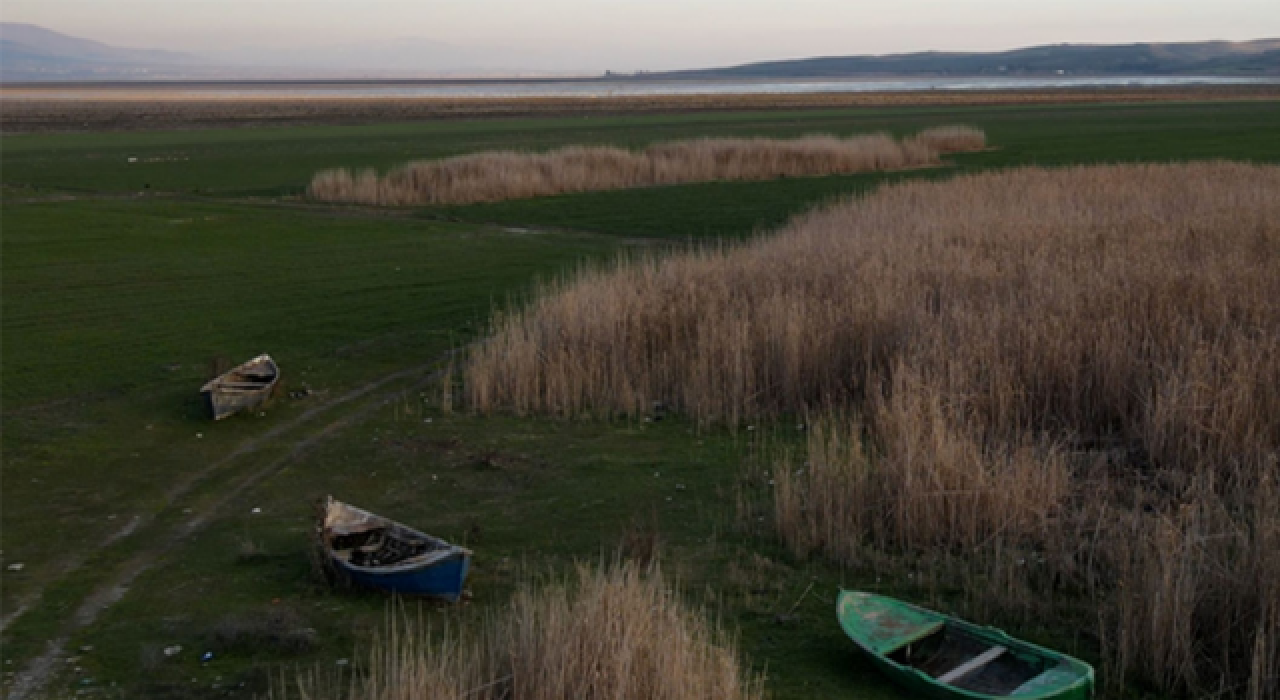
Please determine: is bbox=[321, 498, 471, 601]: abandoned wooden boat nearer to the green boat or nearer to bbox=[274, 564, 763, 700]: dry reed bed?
bbox=[274, 564, 763, 700]: dry reed bed

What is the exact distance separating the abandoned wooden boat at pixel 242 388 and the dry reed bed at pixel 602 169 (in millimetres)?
21633

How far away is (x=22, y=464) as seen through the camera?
12383 millimetres

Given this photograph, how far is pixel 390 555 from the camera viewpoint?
9.39 m

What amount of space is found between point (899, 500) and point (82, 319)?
1418 centimetres

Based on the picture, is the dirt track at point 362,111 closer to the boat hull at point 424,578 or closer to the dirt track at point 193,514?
the dirt track at point 193,514

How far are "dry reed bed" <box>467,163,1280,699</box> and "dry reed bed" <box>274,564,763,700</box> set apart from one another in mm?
2728

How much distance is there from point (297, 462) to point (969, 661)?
24.3ft

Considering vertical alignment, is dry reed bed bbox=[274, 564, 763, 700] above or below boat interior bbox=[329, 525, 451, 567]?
above

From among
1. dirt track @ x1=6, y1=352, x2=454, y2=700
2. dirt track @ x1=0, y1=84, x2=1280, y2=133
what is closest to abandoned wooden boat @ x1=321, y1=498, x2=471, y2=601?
dirt track @ x1=6, y1=352, x2=454, y2=700

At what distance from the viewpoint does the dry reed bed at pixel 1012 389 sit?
308 inches

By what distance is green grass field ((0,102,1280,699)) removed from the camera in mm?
8398

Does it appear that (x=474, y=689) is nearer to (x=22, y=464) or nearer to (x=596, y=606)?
(x=596, y=606)

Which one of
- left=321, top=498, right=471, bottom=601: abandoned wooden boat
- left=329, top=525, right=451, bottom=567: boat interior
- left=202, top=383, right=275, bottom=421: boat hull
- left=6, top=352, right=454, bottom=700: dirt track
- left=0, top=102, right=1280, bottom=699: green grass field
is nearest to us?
left=6, top=352, right=454, bottom=700: dirt track

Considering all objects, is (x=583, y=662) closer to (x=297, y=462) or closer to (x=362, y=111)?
(x=297, y=462)
